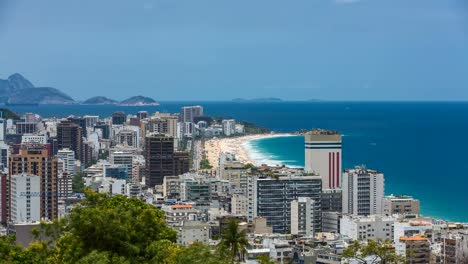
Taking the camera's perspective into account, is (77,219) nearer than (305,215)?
Yes

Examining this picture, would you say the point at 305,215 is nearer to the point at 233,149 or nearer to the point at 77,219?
the point at 77,219

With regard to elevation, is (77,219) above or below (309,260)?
above

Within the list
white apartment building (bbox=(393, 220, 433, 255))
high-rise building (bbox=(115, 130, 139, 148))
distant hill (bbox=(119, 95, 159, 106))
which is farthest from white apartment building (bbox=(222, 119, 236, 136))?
distant hill (bbox=(119, 95, 159, 106))

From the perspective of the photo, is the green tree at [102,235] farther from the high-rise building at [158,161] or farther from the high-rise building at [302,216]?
the high-rise building at [158,161]

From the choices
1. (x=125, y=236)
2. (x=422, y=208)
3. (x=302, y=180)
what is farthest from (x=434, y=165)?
(x=125, y=236)

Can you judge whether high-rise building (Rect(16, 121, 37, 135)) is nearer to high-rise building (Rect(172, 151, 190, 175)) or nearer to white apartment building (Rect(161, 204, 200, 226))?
high-rise building (Rect(172, 151, 190, 175))

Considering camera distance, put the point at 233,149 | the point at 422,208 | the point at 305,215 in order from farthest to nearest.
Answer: the point at 233,149, the point at 422,208, the point at 305,215

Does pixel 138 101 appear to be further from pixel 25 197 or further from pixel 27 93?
pixel 25 197
